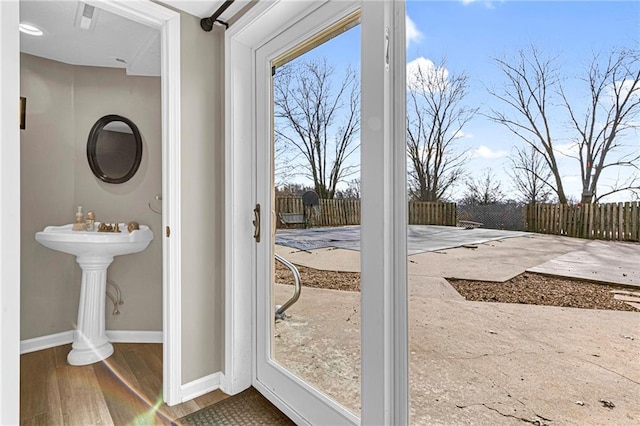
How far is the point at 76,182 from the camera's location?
286cm

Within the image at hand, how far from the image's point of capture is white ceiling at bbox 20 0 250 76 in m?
1.96

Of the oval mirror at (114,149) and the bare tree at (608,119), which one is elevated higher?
the oval mirror at (114,149)

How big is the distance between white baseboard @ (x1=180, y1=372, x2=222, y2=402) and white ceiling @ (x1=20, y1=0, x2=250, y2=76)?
2083 millimetres

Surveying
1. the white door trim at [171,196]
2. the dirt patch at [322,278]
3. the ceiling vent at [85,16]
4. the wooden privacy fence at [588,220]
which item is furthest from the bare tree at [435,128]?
the ceiling vent at [85,16]

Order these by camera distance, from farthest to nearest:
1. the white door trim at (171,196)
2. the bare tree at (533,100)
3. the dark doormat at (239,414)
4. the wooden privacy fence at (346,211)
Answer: the white door trim at (171,196)
the dark doormat at (239,414)
the wooden privacy fence at (346,211)
the bare tree at (533,100)

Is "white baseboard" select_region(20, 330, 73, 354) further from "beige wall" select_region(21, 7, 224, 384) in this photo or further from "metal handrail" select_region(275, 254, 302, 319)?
"metal handrail" select_region(275, 254, 302, 319)

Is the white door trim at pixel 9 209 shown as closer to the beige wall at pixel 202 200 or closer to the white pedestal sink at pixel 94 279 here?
the beige wall at pixel 202 200

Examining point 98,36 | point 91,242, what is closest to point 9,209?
point 91,242

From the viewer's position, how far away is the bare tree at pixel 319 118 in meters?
1.58

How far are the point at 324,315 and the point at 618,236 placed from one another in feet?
3.88

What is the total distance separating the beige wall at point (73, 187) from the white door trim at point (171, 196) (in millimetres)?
1079

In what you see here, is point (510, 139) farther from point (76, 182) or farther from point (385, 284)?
point (76, 182)

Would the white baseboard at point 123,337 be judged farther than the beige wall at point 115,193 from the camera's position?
Yes

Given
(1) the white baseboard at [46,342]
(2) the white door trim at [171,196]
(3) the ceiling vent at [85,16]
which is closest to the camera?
(2) the white door trim at [171,196]
